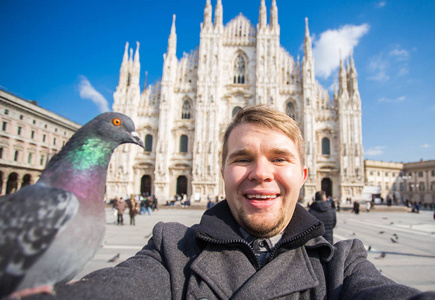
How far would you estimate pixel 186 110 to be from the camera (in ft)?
82.7

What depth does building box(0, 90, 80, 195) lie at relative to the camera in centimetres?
2320

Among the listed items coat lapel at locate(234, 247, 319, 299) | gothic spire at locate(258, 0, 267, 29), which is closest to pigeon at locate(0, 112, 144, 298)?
coat lapel at locate(234, 247, 319, 299)

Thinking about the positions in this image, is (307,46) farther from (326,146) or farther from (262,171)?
(262,171)

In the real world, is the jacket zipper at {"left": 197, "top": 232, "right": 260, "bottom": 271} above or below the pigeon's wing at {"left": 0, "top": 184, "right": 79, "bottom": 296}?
below

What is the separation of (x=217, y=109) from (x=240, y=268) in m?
22.8

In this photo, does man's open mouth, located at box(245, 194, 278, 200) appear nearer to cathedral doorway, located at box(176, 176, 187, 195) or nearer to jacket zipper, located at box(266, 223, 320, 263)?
jacket zipper, located at box(266, 223, 320, 263)

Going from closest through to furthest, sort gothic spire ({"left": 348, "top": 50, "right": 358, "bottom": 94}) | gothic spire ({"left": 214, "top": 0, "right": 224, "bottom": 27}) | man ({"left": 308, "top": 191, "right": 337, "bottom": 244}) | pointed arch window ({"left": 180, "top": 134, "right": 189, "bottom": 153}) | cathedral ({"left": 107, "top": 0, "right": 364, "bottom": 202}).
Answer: man ({"left": 308, "top": 191, "right": 337, "bottom": 244}) < cathedral ({"left": 107, "top": 0, "right": 364, "bottom": 202}) < pointed arch window ({"left": 180, "top": 134, "right": 189, "bottom": 153}) < gothic spire ({"left": 348, "top": 50, "right": 358, "bottom": 94}) < gothic spire ({"left": 214, "top": 0, "right": 224, "bottom": 27})

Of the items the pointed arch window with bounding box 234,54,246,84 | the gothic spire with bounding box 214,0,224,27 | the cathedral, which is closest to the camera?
the cathedral

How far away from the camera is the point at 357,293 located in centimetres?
111

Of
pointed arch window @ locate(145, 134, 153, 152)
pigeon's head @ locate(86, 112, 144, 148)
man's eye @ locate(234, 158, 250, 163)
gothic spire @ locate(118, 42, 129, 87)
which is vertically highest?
gothic spire @ locate(118, 42, 129, 87)

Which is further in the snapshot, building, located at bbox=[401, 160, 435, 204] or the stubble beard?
building, located at bbox=[401, 160, 435, 204]

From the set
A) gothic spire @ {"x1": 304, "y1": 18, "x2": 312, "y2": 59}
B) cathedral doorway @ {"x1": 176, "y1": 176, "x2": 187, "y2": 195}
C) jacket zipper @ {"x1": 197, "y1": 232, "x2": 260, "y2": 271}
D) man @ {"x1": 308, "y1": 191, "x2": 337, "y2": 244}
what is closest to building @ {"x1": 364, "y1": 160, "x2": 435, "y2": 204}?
gothic spire @ {"x1": 304, "y1": 18, "x2": 312, "y2": 59}

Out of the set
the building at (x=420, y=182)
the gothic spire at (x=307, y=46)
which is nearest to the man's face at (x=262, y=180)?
the gothic spire at (x=307, y=46)

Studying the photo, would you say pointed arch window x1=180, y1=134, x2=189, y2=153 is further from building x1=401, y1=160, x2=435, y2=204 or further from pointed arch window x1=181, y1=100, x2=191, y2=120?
building x1=401, y1=160, x2=435, y2=204
